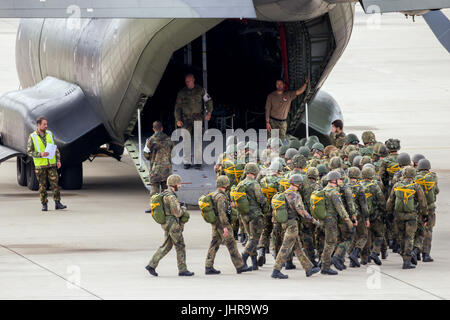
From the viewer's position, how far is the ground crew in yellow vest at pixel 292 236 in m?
12.9

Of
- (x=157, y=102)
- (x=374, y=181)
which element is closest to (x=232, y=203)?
(x=374, y=181)

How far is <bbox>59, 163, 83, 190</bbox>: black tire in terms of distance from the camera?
21.1 m

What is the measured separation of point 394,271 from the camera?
522 inches

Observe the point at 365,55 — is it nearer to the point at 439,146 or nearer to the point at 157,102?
the point at 439,146

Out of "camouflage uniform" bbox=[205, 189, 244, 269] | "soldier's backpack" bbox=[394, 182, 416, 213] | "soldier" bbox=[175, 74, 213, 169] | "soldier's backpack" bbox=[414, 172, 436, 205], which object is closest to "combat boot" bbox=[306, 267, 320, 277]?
"camouflage uniform" bbox=[205, 189, 244, 269]

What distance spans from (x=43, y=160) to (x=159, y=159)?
215 centimetres

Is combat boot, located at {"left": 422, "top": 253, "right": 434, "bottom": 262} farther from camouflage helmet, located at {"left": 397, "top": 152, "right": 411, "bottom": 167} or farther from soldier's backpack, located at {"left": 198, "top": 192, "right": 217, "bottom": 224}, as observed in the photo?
soldier's backpack, located at {"left": 198, "top": 192, "right": 217, "bottom": 224}

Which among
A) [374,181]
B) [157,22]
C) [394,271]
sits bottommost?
[394,271]

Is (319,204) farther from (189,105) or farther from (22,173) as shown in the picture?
(22,173)

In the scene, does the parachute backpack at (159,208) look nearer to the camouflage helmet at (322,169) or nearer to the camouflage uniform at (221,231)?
the camouflage uniform at (221,231)

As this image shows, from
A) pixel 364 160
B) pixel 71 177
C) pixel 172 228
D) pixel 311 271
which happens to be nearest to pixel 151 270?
pixel 172 228

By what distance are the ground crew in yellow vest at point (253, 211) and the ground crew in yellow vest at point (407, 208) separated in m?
1.73
